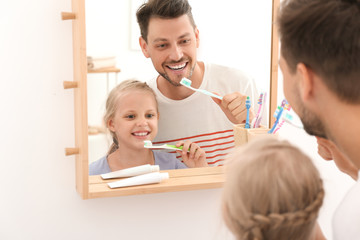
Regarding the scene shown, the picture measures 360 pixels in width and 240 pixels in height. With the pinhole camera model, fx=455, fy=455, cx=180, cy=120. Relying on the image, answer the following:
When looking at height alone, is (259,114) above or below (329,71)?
below

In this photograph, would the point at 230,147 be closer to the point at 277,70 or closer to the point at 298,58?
the point at 277,70

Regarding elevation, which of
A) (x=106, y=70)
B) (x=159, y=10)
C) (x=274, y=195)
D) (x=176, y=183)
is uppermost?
(x=159, y=10)

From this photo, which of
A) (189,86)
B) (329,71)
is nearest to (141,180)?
(189,86)

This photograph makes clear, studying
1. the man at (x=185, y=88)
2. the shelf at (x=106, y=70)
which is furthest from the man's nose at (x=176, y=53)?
the shelf at (x=106, y=70)

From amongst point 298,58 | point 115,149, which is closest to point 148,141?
point 115,149

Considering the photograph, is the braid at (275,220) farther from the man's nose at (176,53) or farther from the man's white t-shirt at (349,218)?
the man's nose at (176,53)

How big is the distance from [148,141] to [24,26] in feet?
1.14

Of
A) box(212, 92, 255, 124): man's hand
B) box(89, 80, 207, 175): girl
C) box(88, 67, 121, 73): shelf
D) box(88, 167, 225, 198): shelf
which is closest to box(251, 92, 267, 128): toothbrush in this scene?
box(212, 92, 255, 124): man's hand

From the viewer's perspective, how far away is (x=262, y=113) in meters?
1.09

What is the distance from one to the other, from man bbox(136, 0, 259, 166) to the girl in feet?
0.08

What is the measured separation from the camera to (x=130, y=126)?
3.23 ft

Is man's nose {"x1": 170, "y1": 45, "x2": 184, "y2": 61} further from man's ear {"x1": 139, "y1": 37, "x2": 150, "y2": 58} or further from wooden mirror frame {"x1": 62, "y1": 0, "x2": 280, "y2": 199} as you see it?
wooden mirror frame {"x1": 62, "y1": 0, "x2": 280, "y2": 199}

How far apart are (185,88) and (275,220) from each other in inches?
18.6

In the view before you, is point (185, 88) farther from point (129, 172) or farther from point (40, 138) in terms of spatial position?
point (40, 138)
